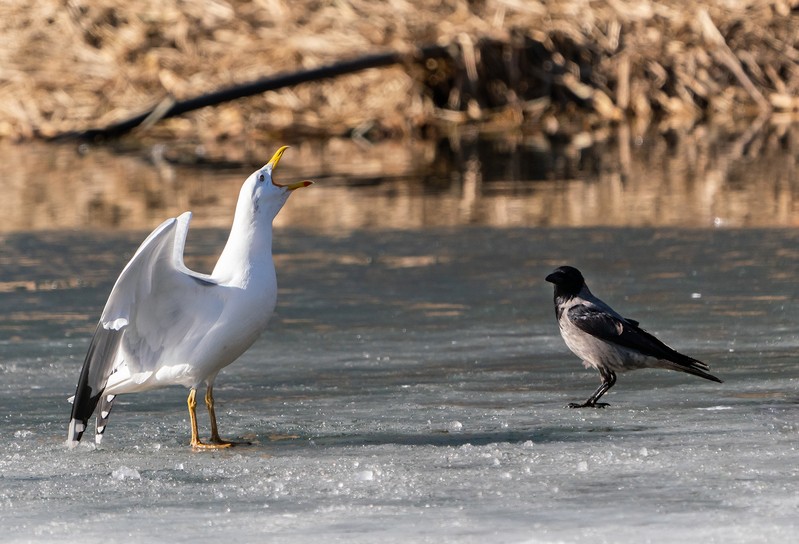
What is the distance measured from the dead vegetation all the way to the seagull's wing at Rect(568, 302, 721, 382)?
473 inches

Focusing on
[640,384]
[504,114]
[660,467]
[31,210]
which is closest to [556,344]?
[640,384]

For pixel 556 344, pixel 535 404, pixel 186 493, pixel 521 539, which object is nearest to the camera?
pixel 521 539

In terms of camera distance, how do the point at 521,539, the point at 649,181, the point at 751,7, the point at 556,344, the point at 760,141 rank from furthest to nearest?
the point at 751,7
the point at 760,141
the point at 649,181
the point at 556,344
the point at 521,539

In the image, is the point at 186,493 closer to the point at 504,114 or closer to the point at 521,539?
the point at 521,539

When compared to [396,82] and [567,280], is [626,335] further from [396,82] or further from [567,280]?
[396,82]

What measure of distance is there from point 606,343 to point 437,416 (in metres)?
0.64

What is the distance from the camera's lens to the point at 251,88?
16.2 meters

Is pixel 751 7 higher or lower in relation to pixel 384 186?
higher

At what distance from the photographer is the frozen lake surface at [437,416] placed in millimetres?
3605


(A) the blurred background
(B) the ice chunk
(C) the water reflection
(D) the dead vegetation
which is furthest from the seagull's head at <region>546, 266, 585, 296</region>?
(D) the dead vegetation

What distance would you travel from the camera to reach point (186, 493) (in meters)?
3.93

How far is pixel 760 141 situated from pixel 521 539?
11909mm

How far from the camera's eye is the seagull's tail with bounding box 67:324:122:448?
173 inches

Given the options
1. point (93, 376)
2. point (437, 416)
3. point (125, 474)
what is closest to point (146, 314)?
point (93, 376)
